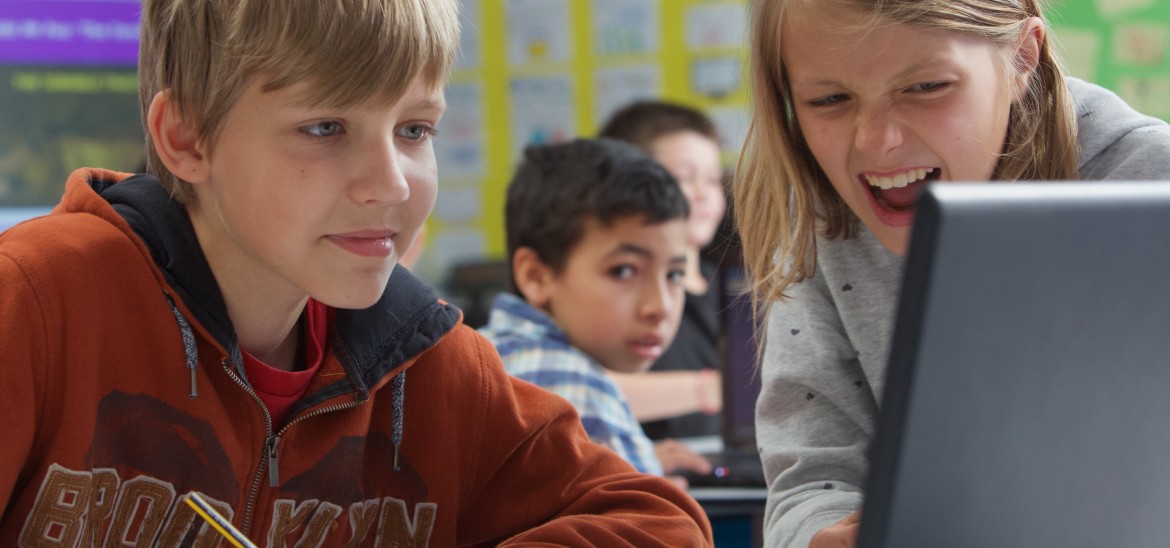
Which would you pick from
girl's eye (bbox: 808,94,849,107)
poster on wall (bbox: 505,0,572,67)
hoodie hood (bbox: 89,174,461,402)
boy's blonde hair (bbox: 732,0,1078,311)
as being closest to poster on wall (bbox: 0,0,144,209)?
poster on wall (bbox: 505,0,572,67)

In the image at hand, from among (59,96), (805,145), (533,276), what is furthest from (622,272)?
(59,96)

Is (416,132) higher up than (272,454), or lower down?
higher up

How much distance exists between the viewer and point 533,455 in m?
1.10

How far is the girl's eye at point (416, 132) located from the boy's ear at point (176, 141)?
172 millimetres

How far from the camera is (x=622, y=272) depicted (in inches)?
81.6

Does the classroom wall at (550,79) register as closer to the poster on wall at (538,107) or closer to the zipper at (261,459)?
the poster on wall at (538,107)

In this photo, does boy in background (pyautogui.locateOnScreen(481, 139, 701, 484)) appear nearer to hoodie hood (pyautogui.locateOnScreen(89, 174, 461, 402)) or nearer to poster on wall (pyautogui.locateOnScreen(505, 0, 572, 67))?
hoodie hood (pyautogui.locateOnScreen(89, 174, 461, 402))

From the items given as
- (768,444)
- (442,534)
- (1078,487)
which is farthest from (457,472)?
(1078,487)

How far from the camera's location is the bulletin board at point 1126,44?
12.2ft

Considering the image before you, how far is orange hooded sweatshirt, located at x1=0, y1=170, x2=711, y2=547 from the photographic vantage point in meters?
0.91

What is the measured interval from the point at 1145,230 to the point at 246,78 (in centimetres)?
67

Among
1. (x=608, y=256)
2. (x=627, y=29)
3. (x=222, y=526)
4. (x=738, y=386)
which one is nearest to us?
(x=222, y=526)

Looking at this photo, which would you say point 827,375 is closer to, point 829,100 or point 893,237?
point 893,237

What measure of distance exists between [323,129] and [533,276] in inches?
47.2
